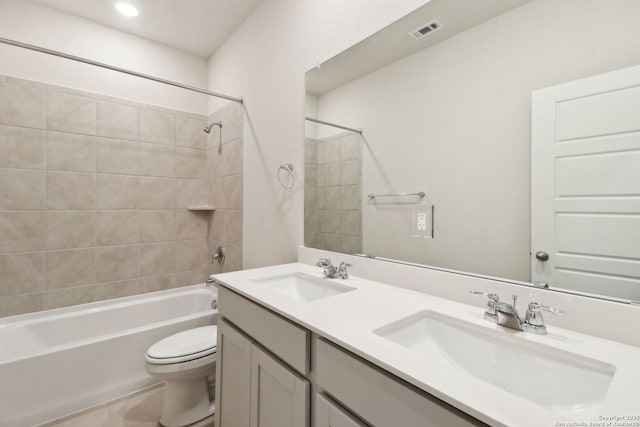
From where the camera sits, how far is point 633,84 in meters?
0.69

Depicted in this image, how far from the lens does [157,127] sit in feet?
7.95

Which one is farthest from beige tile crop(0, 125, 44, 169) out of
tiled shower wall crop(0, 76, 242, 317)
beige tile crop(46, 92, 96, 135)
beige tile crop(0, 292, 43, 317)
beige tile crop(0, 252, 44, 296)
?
beige tile crop(0, 292, 43, 317)

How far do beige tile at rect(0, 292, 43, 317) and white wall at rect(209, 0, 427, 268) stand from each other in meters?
1.43

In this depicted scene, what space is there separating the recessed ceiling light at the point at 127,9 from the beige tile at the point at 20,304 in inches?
82.8

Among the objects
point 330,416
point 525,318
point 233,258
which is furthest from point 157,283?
point 525,318

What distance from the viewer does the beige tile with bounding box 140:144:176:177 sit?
92.9 inches

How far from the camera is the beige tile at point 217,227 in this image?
2467 millimetres

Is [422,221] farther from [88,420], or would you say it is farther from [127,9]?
[127,9]

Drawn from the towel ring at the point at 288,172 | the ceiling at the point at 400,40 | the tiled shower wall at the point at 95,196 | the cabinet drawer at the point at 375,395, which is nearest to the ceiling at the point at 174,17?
the tiled shower wall at the point at 95,196

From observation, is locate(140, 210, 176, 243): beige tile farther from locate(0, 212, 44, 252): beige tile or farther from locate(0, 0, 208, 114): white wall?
locate(0, 0, 208, 114): white wall

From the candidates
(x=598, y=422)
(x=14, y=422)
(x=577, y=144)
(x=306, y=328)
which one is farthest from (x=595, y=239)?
(x=14, y=422)

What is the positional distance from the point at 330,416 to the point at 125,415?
5.26ft

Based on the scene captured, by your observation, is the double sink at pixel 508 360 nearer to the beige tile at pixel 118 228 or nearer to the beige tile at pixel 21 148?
the beige tile at pixel 118 228

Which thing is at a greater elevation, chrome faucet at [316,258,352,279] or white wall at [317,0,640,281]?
white wall at [317,0,640,281]
